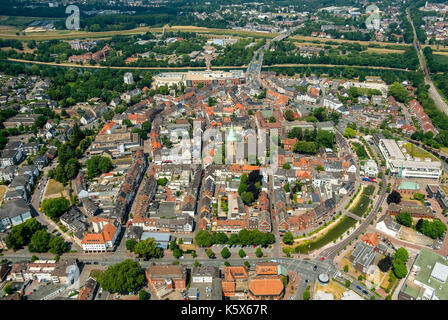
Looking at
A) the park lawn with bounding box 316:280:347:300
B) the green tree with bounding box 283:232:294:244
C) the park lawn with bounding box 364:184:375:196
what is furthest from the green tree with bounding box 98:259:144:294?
the park lawn with bounding box 364:184:375:196

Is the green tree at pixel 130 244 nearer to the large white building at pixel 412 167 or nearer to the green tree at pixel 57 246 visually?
the green tree at pixel 57 246

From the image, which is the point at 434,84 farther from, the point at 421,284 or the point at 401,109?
the point at 421,284

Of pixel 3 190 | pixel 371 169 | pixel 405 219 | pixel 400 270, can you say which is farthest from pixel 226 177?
pixel 3 190

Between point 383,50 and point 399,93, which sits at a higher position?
point 383,50

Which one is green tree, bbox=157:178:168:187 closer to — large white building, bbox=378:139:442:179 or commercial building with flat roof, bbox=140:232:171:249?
commercial building with flat roof, bbox=140:232:171:249

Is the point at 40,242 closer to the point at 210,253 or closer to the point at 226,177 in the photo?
the point at 210,253

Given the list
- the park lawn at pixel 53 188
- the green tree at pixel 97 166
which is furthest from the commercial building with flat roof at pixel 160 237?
the park lawn at pixel 53 188
